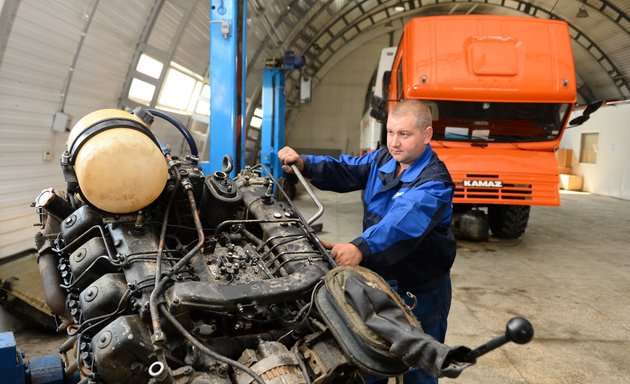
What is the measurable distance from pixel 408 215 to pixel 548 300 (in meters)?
3.31

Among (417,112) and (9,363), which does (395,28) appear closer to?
(417,112)

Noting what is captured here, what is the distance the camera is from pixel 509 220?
6.74 meters

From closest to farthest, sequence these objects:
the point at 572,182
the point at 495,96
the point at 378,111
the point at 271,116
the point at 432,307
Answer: the point at 432,307, the point at 495,96, the point at 378,111, the point at 271,116, the point at 572,182

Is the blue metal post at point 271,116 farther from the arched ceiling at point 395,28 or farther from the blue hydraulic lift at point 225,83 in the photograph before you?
the blue hydraulic lift at point 225,83

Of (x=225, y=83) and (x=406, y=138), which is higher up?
(x=225, y=83)

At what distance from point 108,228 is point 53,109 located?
2.96m

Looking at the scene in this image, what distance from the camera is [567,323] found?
4.01 m

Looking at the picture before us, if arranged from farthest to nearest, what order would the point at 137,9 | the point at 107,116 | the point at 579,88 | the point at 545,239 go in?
the point at 579,88
the point at 545,239
the point at 137,9
the point at 107,116

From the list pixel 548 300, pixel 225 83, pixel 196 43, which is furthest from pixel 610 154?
pixel 225 83

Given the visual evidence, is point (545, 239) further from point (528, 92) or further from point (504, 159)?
point (528, 92)

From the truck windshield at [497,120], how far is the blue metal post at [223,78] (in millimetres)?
2801

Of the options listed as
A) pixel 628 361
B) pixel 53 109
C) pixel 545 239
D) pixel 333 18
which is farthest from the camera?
pixel 333 18

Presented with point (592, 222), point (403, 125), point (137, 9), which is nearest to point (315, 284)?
point (403, 125)

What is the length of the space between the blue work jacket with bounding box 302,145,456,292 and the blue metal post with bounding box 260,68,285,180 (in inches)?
210
